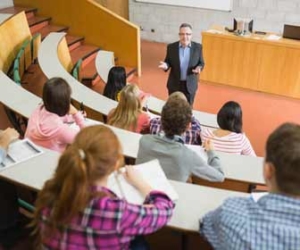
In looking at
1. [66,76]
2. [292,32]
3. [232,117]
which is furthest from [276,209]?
[292,32]

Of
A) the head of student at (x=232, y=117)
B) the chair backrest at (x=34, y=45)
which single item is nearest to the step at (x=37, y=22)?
the chair backrest at (x=34, y=45)

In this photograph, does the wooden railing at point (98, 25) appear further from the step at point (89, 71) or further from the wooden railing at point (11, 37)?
the wooden railing at point (11, 37)

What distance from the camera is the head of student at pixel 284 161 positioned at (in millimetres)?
1291

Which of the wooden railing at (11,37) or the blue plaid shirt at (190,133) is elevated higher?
the wooden railing at (11,37)

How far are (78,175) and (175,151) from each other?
790mm

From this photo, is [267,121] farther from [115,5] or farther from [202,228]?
[115,5]

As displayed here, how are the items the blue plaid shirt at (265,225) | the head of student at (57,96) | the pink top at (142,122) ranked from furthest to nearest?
1. the pink top at (142,122)
2. the head of student at (57,96)
3. the blue plaid shirt at (265,225)

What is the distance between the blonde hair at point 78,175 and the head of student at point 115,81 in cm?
269

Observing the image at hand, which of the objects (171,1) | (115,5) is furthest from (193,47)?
(115,5)

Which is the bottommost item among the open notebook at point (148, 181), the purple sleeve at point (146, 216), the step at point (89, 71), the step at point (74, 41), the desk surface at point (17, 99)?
the step at point (89, 71)

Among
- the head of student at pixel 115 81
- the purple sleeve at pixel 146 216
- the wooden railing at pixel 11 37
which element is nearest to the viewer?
the purple sleeve at pixel 146 216

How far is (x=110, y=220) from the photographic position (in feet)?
4.50

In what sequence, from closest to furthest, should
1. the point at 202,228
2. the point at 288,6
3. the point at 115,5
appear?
1. the point at 202,228
2. the point at 288,6
3. the point at 115,5

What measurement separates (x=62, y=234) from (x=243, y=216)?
2.13 ft
